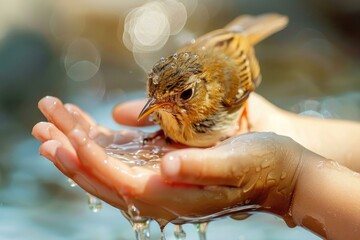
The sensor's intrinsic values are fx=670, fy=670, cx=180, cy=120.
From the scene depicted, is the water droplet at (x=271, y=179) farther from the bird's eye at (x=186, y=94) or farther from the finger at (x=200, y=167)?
the bird's eye at (x=186, y=94)

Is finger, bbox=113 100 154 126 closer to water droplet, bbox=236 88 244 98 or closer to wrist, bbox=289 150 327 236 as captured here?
water droplet, bbox=236 88 244 98

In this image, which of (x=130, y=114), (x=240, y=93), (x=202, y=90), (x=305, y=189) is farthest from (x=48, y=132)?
(x=130, y=114)

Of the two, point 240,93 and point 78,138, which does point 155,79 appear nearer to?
point 240,93

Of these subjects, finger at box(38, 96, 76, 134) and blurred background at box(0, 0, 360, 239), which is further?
blurred background at box(0, 0, 360, 239)

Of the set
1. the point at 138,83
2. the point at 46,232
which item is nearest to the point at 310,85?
the point at 138,83

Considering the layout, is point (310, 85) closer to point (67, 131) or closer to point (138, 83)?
point (138, 83)

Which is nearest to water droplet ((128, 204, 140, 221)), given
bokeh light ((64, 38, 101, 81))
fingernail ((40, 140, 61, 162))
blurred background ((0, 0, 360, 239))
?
fingernail ((40, 140, 61, 162))
